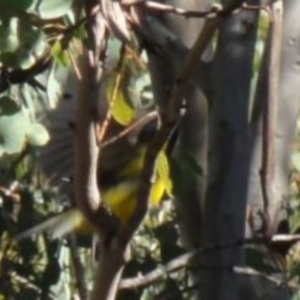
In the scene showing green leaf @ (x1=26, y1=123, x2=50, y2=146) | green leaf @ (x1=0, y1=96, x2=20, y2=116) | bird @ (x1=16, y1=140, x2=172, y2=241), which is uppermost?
green leaf @ (x1=0, y1=96, x2=20, y2=116)

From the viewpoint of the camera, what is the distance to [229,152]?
7.01 ft

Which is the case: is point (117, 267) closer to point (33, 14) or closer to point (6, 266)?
point (33, 14)

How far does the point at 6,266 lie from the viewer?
8.03 ft

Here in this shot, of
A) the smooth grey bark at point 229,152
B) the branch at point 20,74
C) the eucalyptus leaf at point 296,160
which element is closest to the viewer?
the branch at point 20,74

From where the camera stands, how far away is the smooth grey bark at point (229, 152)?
2.10 m

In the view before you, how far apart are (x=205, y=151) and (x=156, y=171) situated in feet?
2.68

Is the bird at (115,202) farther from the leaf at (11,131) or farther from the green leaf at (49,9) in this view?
the green leaf at (49,9)

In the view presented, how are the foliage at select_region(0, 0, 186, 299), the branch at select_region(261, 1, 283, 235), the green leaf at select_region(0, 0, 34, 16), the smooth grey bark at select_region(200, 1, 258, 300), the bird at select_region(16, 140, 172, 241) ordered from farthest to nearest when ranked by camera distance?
the bird at select_region(16, 140, 172, 241), the smooth grey bark at select_region(200, 1, 258, 300), the branch at select_region(261, 1, 283, 235), the foliage at select_region(0, 0, 186, 299), the green leaf at select_region(0, 0, 34, 16)

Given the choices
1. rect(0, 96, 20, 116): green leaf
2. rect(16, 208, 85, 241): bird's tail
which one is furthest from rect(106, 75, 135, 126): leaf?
rect(16, 208, 85, 241): bird's tail

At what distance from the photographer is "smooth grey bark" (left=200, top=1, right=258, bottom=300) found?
2104 millimetres

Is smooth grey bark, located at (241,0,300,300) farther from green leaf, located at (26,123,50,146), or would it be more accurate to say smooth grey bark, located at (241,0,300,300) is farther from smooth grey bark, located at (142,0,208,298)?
green leaf, located at (26,123,50,146)

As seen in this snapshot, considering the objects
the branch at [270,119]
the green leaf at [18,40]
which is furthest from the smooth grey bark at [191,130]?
the green leaf at [18,40]

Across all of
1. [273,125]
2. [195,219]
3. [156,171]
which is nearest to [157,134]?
[156,171]

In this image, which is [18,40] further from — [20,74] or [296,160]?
[296,160]
